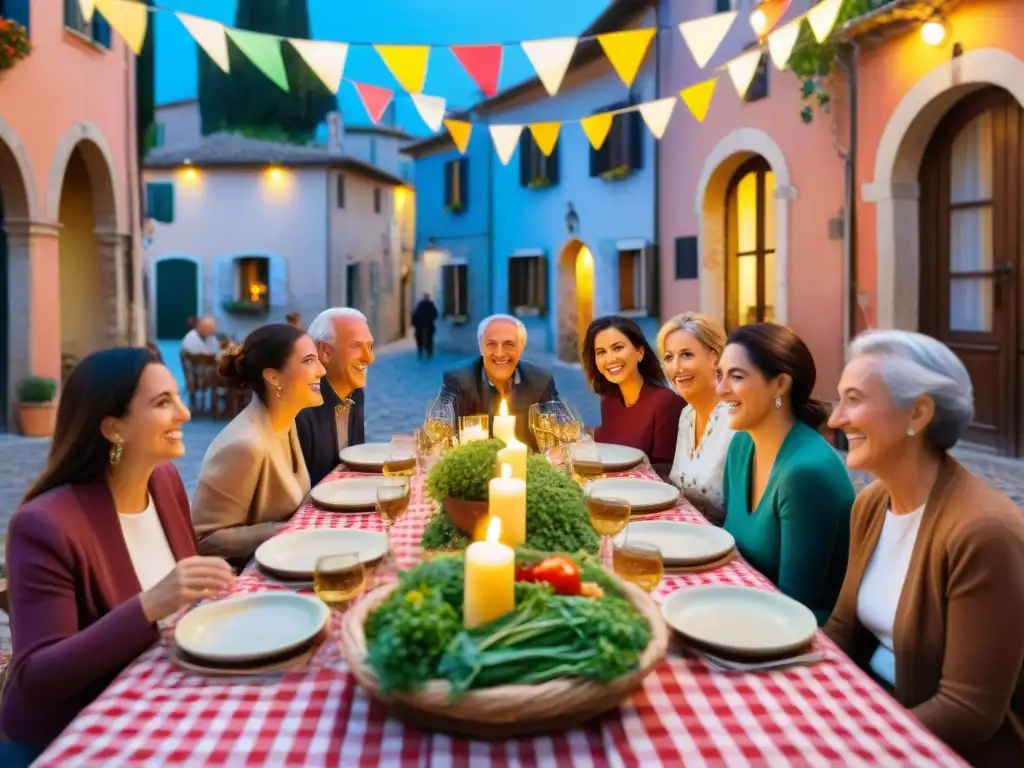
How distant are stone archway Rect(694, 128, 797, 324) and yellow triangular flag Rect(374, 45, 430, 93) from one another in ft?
18.0

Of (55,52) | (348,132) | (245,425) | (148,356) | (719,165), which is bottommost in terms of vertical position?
(245,425)

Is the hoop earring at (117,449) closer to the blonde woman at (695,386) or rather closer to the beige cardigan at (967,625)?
the beige cardigan at (967,625)

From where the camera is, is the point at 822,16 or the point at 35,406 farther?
the point at 35,406

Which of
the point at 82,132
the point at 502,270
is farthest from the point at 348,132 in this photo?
the point at 82,132

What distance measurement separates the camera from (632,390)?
14.8 feet

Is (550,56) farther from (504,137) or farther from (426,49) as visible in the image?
(504,137)

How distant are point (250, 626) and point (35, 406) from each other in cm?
904

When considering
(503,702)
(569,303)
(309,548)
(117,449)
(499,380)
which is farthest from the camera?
(569,303)

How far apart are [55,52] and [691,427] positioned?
9263 mm

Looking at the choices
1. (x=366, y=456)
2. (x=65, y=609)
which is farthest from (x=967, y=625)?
(x=366, y=456)

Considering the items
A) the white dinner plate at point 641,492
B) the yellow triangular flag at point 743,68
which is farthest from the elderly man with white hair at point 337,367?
the yellow triangular flag at point 743,68

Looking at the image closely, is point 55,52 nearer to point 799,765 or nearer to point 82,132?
point 82,132

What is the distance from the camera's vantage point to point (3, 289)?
10.2m

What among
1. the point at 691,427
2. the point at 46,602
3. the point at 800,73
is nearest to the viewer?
the point at 46,602
